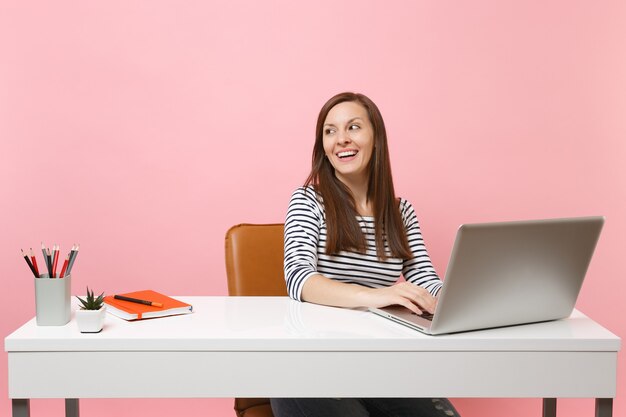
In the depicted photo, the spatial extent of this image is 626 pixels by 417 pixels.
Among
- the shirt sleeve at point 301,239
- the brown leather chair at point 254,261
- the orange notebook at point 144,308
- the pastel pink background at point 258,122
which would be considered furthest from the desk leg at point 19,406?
the pastel pink background at point 258,122

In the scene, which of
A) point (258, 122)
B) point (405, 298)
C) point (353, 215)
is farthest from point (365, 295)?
point (258, 122)

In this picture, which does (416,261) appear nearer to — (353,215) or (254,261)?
(353,215)

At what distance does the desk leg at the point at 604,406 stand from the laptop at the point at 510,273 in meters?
0.21

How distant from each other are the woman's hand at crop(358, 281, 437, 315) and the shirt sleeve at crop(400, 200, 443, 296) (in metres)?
0.42

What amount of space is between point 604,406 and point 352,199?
3.10 feet

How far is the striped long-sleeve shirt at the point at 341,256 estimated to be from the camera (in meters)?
1.99

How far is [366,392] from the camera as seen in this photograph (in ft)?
4.69

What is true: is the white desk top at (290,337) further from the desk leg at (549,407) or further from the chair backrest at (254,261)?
the chair backrest at (254,261)

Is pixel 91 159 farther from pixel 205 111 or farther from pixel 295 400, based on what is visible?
pixel 295 400

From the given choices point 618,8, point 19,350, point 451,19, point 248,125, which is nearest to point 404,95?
point 451,19

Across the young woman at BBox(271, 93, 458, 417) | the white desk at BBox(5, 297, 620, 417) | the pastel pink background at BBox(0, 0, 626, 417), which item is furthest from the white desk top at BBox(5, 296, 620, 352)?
the pastel pink background at BBox(0, 0, 626, 417)

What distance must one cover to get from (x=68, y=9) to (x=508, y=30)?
72.7 inches

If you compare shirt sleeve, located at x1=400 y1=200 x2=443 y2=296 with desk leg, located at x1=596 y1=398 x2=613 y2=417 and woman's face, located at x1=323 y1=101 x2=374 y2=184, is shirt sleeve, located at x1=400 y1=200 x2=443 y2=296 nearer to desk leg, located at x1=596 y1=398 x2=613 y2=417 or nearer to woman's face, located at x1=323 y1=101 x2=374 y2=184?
woman's face, located at x1=323 y1=101 x2=374 y2=184

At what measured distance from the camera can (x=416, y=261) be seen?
219cm
